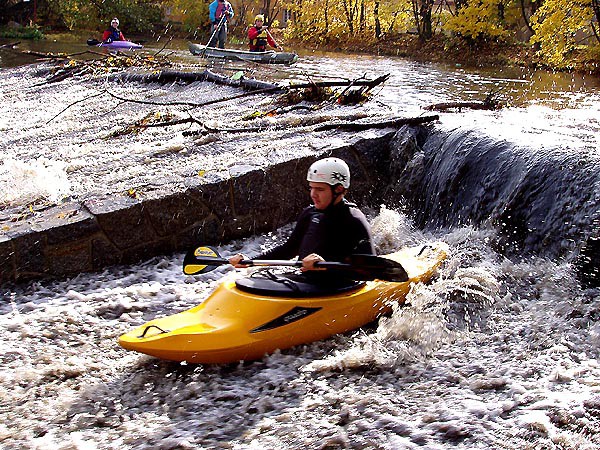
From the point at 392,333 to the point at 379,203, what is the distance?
2.76 meters

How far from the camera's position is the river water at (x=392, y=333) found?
130 inches

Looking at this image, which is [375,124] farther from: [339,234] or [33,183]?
[33,183]

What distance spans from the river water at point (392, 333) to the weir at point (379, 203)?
26 millimetres

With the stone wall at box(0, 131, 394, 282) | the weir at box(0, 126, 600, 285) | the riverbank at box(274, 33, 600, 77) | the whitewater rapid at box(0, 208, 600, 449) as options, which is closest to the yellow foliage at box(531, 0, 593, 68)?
the riverbank at box(274, 33, 600, 77)

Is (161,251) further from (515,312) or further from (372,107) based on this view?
(372,107)

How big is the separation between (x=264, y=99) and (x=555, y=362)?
6.84m

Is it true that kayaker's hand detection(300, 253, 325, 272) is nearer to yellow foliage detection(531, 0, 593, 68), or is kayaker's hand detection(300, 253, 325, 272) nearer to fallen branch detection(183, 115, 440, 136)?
fallen branch detection(183, 115, 440, 136)

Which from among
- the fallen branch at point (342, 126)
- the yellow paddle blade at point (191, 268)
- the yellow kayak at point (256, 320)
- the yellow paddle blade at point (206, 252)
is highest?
the fallen branch at point (342, 126)

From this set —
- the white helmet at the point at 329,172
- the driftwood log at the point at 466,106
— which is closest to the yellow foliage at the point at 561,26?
the driftwood log at the point at 466,106

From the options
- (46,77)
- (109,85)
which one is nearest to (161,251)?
(109,85)

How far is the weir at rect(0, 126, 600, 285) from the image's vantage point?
5.08m

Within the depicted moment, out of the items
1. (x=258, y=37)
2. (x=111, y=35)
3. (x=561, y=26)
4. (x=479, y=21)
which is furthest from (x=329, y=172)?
(x=111, y=35)

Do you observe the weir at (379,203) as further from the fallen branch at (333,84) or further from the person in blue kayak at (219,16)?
the person in blue kayak at (219,16)

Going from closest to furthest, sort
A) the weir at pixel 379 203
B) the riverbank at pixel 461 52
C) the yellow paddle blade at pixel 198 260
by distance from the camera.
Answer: the yellow paddle blade at pixel 198 260, the weir at pixel 379 203, the riverbank at pixel 461 52
